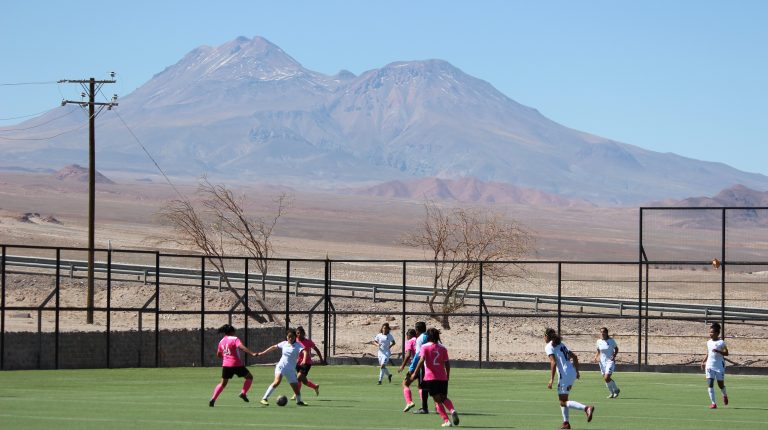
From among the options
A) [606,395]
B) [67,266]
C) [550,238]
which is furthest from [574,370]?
[550,238]

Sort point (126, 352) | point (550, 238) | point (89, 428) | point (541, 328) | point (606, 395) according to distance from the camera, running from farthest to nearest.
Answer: point (550, 238)
point (541, 328)
point (126, 352)
point (606, 395)
point (89, 428)

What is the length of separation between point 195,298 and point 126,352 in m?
19.3

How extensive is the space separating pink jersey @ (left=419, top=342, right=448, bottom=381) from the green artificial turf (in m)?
0.94

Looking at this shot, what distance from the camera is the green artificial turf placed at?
75.2 ft

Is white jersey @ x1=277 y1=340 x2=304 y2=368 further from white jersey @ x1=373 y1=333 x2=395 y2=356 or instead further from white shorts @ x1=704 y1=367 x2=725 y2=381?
white jersey @ x1=373 y1=333 x2=395 y2=356

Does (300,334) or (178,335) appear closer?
(300,334)

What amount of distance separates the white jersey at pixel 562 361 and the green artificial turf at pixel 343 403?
1.29m

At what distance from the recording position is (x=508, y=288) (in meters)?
85.2

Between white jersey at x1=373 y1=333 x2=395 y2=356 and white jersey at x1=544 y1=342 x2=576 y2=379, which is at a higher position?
white jersey at x1=544 y1=342 x2=576 y2=379

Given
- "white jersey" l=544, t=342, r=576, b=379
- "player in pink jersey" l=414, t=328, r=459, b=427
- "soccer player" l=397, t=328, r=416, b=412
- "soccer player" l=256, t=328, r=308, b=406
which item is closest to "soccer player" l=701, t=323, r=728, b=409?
"white jersey" l=544, t=342, r=576, b=379

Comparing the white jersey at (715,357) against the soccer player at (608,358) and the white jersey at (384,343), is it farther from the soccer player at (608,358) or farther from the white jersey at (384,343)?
the white jersey at (384,343)

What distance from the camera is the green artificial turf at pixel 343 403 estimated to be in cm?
2292

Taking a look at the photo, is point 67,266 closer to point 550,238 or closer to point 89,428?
point 89,428

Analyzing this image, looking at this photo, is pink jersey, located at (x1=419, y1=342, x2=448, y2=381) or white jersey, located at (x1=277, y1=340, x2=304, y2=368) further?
white jersey, located at (x1=277, y1=340, x2=304, y2=368)
